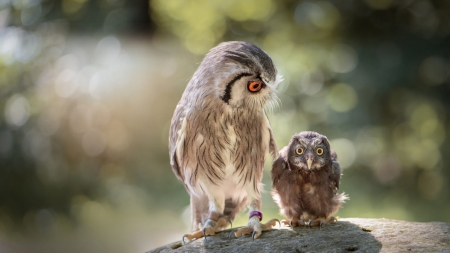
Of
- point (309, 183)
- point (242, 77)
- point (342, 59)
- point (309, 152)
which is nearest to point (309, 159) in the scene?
point (309, 152)

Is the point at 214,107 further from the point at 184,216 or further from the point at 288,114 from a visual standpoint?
the point at 184,216

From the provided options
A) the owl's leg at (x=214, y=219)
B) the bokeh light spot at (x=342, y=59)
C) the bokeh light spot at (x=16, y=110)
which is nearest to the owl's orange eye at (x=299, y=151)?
the owl's leg at (x=214, y=219)

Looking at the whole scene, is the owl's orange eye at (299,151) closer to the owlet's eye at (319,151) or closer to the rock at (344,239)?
the owlet's eye at (319,151)

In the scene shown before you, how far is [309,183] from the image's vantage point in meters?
2.36

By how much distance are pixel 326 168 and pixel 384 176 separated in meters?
1.87

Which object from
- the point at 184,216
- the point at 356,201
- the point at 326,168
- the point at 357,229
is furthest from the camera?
the point at 184,216

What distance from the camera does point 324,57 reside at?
4109mm

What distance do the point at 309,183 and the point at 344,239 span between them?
1.21 ft

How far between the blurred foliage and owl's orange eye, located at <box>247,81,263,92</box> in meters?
1.69

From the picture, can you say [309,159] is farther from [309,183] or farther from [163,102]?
[163,102]

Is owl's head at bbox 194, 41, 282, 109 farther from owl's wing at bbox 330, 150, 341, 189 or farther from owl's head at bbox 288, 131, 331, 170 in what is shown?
owl's wing at bbox 330, 150, 341, 189

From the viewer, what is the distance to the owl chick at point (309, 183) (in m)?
2.31

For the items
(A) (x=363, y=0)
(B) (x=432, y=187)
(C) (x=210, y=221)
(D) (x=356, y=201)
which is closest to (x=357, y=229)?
(C) (x=210, y=221)

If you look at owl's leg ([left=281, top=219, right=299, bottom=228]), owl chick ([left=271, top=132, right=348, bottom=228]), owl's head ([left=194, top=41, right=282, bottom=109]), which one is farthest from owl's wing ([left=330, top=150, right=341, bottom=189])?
owl's head ([left=194, top=41, right=282, bottom=109])
